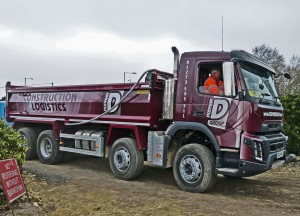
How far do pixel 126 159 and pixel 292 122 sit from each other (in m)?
6.45

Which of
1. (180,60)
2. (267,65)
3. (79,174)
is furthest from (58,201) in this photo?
(267,65)

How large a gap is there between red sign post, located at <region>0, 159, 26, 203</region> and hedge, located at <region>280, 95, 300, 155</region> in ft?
29.1

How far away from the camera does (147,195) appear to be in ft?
21.3

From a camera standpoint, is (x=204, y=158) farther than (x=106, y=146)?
No

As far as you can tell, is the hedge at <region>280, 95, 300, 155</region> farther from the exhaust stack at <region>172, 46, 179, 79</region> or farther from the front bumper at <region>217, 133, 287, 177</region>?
the exhaust stack at <region>172, 46, 179, 79</region>

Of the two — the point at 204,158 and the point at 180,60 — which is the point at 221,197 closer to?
the point at 204,158

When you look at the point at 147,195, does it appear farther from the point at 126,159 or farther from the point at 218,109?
the point at 218,109

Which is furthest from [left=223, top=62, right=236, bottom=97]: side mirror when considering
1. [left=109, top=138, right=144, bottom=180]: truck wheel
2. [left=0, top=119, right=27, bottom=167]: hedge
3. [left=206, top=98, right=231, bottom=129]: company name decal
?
[left=0, top=119, right=27, bottom=167]: hedge

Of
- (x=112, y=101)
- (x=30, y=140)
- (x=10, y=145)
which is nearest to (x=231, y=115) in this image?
(x=112, y=101)

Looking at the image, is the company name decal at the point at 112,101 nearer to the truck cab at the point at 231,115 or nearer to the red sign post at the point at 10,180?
the truck cab at the point at 231,115

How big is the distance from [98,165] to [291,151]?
658cm

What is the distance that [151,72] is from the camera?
24.8 feet

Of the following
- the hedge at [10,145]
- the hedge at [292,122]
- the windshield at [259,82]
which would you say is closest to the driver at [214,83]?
the windshield at [259,82]

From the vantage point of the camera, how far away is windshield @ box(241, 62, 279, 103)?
657cm
